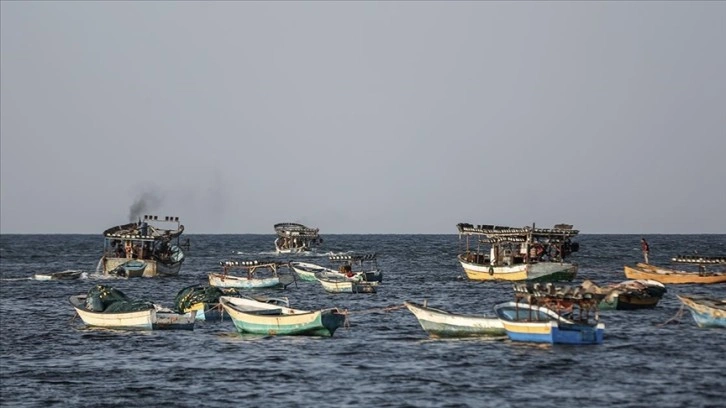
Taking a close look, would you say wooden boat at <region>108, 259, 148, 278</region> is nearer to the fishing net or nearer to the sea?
the sea

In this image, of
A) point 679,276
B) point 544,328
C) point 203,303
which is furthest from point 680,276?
point 544,328

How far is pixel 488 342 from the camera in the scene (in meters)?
56.2

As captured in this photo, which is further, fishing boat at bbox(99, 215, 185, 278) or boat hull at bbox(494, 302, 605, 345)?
fishing boat at bbox(99, 215, 185, 278)

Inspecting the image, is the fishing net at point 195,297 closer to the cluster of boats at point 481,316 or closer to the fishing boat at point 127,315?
the cluster of boats at point 481,316

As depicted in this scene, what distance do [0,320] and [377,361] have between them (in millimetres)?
33102

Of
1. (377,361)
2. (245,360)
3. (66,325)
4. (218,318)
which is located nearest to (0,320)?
(66,325)

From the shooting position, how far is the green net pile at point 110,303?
2522 inches

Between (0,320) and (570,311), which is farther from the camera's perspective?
(0,320)

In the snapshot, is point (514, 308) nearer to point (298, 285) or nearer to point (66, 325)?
point (66, 325)

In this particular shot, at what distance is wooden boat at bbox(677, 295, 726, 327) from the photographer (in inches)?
2420

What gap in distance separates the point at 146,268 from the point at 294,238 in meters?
74.4

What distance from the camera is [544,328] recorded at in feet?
174

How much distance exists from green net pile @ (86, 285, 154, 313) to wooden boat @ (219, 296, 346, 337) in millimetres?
6008

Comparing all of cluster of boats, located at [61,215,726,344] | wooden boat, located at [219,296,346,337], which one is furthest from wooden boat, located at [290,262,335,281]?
wooden boat, located at [219,296,346,337]
